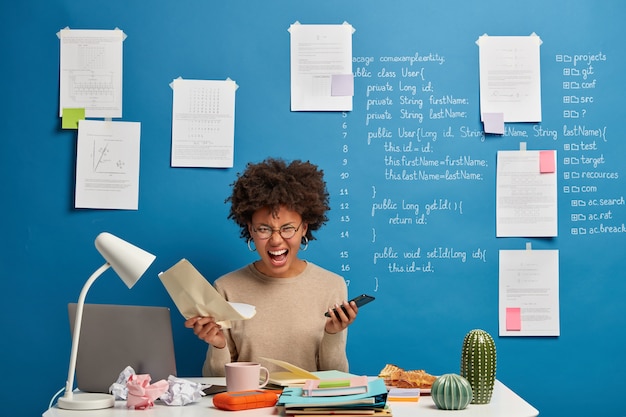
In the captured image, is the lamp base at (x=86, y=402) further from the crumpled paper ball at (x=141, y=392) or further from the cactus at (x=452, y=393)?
the cactus at (x=452, y=393)

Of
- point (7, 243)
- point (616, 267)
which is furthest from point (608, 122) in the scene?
point (7, 243)

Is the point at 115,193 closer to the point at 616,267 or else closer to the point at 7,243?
the point at 7,243

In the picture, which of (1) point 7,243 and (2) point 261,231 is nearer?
(2) point 261,231

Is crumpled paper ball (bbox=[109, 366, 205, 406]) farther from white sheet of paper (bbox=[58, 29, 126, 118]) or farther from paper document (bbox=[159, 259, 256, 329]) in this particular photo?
white sheet of paper (bbox=[58, 29, 126, 118])

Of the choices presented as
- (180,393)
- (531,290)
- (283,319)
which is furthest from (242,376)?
(531,290)

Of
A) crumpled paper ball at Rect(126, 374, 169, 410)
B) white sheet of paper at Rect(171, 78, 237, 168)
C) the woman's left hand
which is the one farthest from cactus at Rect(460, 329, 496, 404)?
white sheet of paper at Rect(171, 78, 237, 168)

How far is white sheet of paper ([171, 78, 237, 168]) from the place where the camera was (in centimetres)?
328

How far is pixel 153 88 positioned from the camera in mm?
3291

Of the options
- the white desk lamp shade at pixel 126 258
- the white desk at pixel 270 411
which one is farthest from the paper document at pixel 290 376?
the white desk lamp shade at pixel 126 258

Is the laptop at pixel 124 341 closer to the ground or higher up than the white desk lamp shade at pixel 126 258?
closer to the ground

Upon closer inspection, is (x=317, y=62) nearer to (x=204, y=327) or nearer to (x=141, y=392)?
(x=204, y=327)

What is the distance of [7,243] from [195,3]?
4.09 ft

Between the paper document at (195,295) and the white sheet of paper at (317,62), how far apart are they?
122 cm

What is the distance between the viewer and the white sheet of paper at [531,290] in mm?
3277
